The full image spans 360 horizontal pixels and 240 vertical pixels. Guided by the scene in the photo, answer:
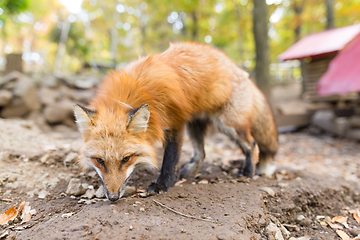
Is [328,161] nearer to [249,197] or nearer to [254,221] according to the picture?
[249,197]

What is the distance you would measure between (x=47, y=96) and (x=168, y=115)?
6412 mm

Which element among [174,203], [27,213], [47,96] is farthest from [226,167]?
[47,96]

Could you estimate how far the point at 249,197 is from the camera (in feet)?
8.87

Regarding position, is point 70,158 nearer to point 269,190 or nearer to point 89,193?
point 89,193

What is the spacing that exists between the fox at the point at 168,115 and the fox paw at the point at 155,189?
11 millimetres

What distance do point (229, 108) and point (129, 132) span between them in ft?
4.94

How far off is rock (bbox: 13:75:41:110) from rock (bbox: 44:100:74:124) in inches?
13.5

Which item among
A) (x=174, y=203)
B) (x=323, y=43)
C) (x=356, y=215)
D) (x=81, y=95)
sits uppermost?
(x=323, y=43)

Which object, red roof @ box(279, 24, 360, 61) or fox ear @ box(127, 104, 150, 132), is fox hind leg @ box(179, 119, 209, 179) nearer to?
fox ear @ box(127, 104, 150, 132)

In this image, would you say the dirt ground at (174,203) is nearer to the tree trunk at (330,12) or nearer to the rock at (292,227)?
the rock at (292,227)

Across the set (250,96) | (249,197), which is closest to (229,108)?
(250,96)

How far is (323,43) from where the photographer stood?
34.6 feet

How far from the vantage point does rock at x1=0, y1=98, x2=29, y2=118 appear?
6.19 meters

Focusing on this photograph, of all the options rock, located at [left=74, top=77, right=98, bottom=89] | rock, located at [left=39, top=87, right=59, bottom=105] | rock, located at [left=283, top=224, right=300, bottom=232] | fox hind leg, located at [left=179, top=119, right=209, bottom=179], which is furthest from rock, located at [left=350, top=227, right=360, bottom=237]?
rock, located at [left=74, top=77, right=98, bottom=89]
